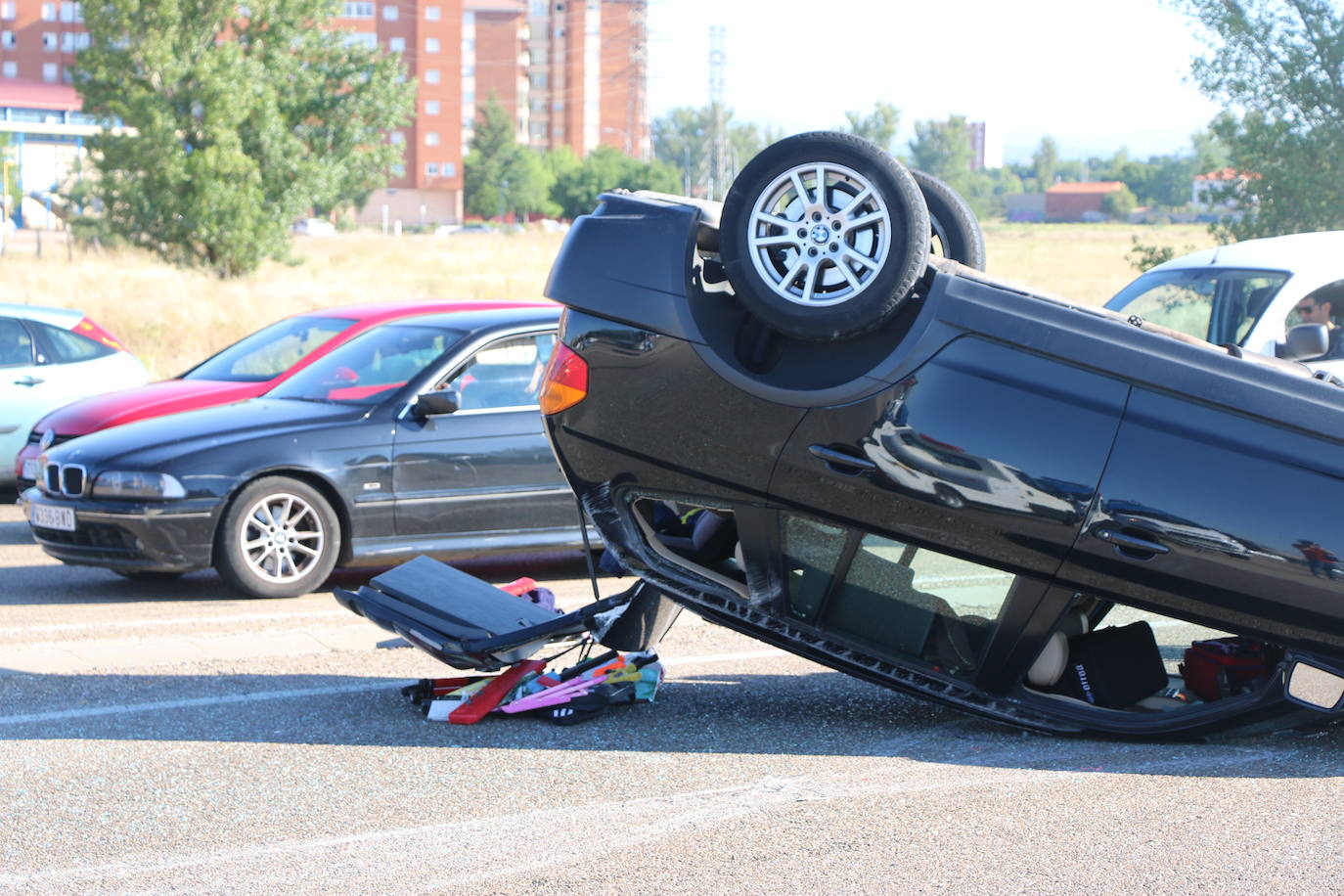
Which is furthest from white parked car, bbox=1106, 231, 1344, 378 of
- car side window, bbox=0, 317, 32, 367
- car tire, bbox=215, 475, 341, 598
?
car side window, bbox=0, 317, 32, 367

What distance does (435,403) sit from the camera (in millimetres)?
8453

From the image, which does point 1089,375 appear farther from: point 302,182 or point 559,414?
point 302,182

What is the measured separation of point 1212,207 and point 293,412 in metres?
15.9

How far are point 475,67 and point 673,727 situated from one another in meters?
146

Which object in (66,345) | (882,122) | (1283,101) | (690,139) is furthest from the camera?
(690,139)

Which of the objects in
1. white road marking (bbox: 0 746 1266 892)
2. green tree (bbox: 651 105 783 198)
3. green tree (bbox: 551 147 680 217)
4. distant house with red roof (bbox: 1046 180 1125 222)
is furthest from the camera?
distant house with red roof (bbox: 1046 180 1125 222)

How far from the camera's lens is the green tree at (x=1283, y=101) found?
19625mm

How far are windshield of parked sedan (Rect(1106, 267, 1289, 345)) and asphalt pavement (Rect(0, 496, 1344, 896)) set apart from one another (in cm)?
402

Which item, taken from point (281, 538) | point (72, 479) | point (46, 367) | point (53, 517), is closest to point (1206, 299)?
point (281, 538)

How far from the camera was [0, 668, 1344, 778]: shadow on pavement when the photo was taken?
5.06 meters

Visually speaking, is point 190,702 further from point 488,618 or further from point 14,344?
point 14,344

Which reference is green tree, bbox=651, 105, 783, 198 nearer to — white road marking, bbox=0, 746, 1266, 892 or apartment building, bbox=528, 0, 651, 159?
apartment building, bbox=528, 0, 651, 159

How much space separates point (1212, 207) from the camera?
2089 cm

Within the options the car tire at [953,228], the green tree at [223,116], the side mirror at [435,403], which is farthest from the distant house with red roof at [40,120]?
the car tire at [953,228]
